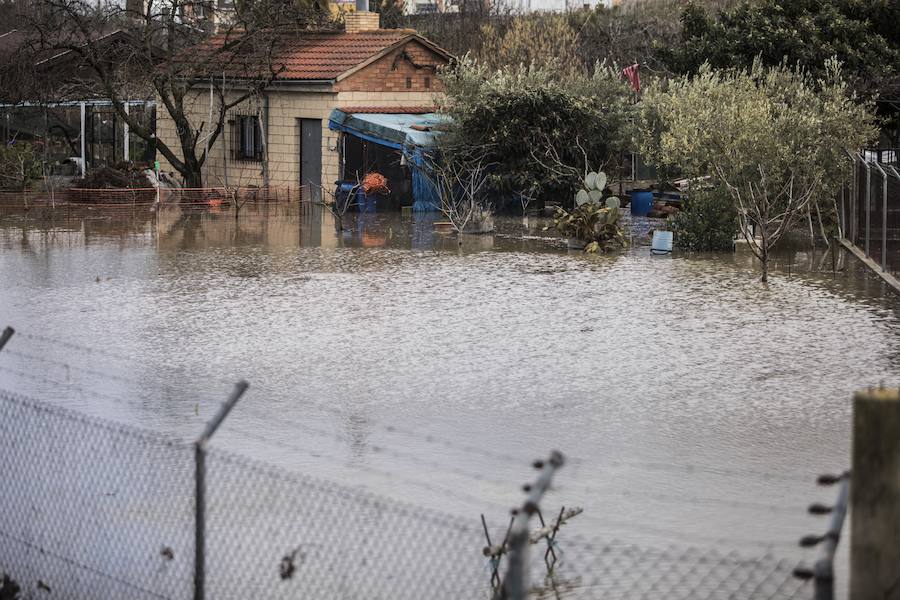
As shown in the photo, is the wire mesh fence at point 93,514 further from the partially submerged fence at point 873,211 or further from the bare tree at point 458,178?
the bare tree at point 458,178

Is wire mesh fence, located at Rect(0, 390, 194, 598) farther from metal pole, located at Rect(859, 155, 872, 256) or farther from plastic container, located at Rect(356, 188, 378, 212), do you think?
plastic container, located at Rect(356, 188, 378, 212)

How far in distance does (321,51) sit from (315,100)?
70.1 inches

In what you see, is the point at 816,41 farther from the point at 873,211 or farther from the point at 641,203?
the point at 873,211

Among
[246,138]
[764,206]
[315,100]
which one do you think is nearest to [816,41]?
[764,206]

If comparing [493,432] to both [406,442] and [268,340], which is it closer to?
[406,442]

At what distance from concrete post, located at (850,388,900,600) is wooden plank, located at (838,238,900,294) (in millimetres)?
16133

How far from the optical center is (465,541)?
28.9 ft

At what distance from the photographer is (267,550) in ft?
27.5

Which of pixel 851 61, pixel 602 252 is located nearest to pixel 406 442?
pixel 602 252

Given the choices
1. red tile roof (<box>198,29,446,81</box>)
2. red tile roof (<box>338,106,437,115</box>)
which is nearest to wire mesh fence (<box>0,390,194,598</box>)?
red tile roof (<box>338,106,437,115</box>)

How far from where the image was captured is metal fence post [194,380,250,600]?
19.7 feet

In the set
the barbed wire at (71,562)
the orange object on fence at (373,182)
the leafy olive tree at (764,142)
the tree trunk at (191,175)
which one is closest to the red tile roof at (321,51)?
the tree trunk at (191,175)

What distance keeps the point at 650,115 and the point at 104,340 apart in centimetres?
1846

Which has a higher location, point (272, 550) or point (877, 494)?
point (877, 494)
